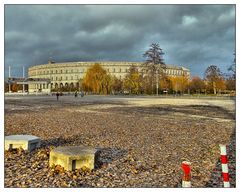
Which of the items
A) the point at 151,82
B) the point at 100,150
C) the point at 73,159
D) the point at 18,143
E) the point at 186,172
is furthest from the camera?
the point at 151,82

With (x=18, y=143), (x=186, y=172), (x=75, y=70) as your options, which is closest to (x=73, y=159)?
(x=18, y=143)

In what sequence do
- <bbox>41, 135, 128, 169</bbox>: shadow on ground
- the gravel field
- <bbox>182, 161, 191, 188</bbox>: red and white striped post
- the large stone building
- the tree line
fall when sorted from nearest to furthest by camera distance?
<bbox>182, 161, 191, 188</bbox>: red and white striped post, the gravel field, <bbox>41, 135, 128, 169</bbox>: shadow on ground, the tree line, the large stone building

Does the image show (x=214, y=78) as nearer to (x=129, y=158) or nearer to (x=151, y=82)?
(x=151, y=82)

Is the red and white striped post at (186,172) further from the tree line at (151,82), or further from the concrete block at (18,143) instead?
the tree line at (151,82)

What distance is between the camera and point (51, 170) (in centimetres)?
683

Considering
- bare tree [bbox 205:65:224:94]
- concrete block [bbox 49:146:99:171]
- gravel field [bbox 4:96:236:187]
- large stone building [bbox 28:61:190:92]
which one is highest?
large stone building [bbox 28:61:190:92]

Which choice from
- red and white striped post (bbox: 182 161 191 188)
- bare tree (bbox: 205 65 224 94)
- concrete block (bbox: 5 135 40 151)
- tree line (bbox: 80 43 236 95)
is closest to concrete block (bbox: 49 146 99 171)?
concrete block (bbox: 5 135 40 151)

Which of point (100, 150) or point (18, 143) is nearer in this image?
point (18, 143)

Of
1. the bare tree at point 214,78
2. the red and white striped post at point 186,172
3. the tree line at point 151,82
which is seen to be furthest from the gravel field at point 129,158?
the bare tree at point 214,78

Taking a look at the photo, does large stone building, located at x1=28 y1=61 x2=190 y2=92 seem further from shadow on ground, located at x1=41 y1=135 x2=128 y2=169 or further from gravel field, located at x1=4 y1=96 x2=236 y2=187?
shadow on ground, located at x1=41 y1=135 x2=128 y2=169

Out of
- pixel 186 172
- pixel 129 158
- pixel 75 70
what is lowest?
pixel 129 158

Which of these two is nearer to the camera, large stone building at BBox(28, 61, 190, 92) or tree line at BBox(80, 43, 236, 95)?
tree line at BBox(80, 43, 236, 95)

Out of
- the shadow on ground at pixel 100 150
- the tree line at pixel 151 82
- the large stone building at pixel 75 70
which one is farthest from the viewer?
the large stone building at pixel 75 70

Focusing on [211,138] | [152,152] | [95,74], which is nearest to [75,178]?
[152,152]
